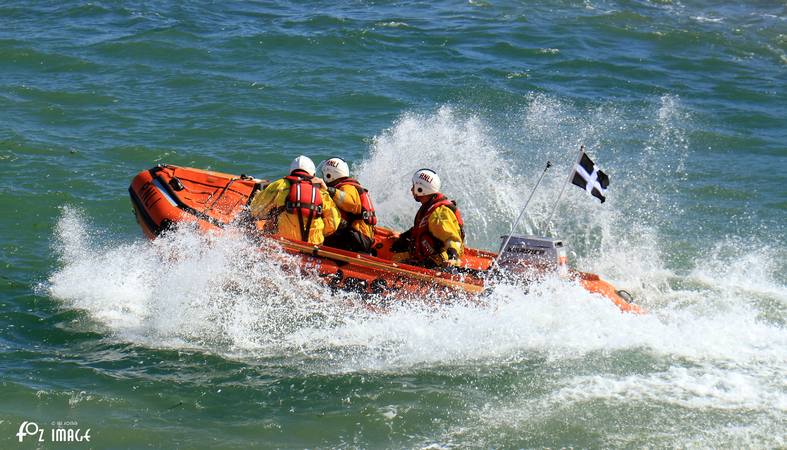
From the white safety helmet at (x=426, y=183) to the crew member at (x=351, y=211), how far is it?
1.96ft

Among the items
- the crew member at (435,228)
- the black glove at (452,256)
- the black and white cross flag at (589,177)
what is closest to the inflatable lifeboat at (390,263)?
the black glove at (452,256)

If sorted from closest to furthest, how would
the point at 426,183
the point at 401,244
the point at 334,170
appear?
the point at 426,183
the point at 334,170
the point at 401,244

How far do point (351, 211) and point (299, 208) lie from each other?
59 centimetres

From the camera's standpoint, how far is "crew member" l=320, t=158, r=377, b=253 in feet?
31.1

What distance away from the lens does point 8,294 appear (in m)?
9.54

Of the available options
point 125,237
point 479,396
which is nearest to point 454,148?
point 125,237

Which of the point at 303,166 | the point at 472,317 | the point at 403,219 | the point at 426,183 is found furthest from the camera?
the point at 403,219

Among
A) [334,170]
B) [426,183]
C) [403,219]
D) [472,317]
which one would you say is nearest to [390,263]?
[426,183]

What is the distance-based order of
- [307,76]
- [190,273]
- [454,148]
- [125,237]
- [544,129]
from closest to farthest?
[190,273] → [125,237] → [454,148] → [544,129] → [307,76]

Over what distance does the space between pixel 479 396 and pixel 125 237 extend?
552cm

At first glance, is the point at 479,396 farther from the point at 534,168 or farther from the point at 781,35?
the point at 781,35

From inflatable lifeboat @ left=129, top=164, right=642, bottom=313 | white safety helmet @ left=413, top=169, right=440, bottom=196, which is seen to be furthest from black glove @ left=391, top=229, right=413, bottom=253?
white safety helmet @ left=413, top=169, right=440, bottom=196

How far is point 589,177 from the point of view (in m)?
9.27

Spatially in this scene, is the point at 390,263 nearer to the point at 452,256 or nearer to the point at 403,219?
the point at 452,256
